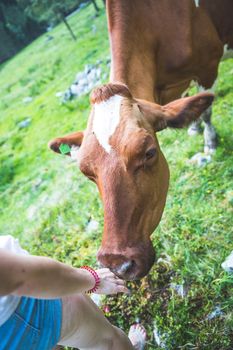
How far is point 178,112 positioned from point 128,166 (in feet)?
2.49

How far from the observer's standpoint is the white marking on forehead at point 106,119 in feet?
8.82

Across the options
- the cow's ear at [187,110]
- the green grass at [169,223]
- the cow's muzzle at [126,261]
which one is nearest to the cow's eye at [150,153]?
the cow's ear at [187,110]

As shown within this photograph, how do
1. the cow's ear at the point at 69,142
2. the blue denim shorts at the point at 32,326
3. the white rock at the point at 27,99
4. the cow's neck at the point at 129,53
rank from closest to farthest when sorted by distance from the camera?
the blue denim shorts at the point at 32,326
the cow's ear at the point at 69,142
the cow's neck at the point at 129,53
the white rock at the point at 27,99

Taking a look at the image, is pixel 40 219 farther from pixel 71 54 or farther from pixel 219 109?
pixel 71 54

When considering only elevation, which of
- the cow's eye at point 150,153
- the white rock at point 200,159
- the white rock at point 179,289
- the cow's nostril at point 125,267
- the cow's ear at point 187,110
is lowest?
the white rock at point 200,159

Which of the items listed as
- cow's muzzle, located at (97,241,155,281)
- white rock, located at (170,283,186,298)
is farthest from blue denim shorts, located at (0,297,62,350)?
white rock, located at (170,283,186,298)

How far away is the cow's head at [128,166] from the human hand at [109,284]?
5.6 inches

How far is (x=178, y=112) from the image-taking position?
305 cm

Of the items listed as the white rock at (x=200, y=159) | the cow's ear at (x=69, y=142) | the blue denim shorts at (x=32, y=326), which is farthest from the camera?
the white rock at (x=200, y=159)

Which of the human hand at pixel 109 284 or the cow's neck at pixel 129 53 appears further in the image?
the cow's neck at pixel 129 53

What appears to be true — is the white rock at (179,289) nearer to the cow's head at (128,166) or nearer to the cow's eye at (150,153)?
the cow's head at (128,166)

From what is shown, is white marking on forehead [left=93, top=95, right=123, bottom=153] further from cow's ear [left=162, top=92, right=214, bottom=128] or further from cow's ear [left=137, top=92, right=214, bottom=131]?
cow's ear [left=162, top=92, right=214, bottom=128]

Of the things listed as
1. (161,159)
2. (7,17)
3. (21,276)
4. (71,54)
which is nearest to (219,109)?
(161,159)

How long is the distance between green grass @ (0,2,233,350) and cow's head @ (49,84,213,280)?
760mm
